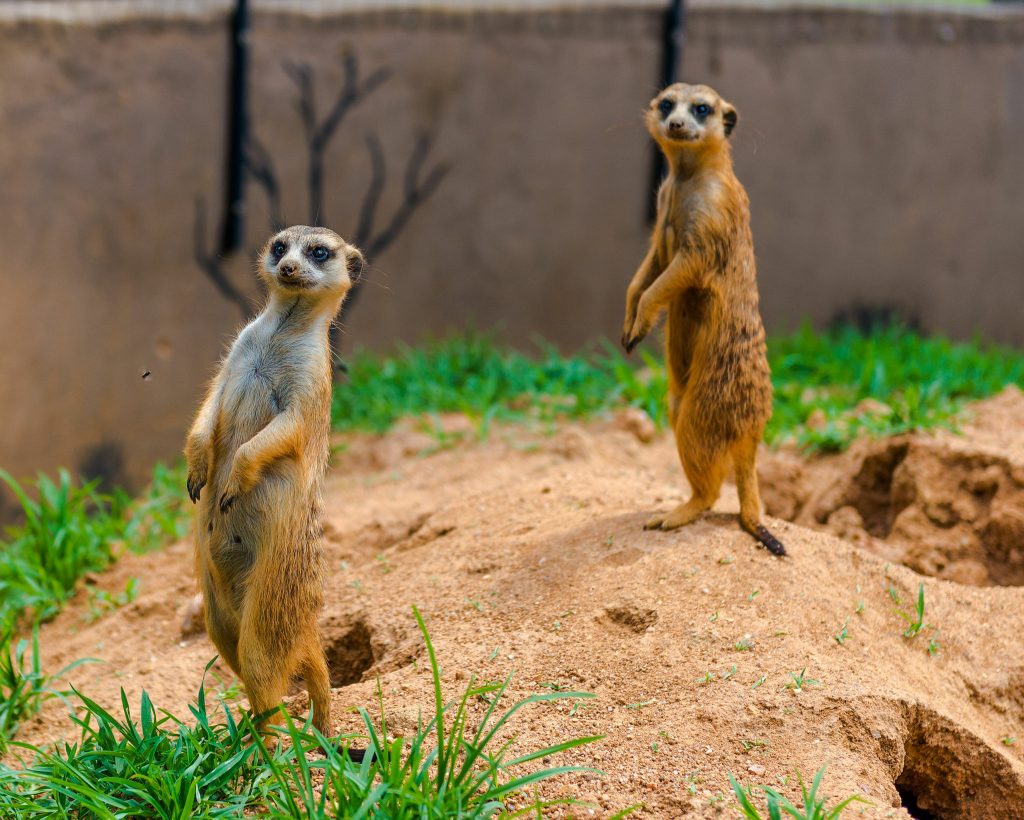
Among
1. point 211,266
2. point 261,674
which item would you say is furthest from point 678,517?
point 211,266

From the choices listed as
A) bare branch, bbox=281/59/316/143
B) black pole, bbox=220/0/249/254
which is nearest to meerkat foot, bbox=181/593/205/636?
black pole, bbox=220/0/249/254

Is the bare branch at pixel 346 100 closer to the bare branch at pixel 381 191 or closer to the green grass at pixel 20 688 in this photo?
the bare branch at pixel 381 191

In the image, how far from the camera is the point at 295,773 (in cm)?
245

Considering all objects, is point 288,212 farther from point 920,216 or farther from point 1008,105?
point 1008,105

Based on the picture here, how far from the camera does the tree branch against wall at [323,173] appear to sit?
19.2ft

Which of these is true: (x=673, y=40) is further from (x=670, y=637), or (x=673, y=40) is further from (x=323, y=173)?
(x=670, y=637)

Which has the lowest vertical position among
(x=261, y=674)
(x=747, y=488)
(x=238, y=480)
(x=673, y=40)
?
(x=261, y=674)

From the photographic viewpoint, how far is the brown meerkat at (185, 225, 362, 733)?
2.62 m

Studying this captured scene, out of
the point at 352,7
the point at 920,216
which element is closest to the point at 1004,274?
the point at 920,216

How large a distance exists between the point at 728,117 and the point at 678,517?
1.25m

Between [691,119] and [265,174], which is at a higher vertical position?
[691,119]

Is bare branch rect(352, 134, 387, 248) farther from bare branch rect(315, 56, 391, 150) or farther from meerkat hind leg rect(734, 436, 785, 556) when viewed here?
meerkat hind leg rect(734, 436, 785, 556)

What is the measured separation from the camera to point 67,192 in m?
5.32

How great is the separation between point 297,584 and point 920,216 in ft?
18.1
